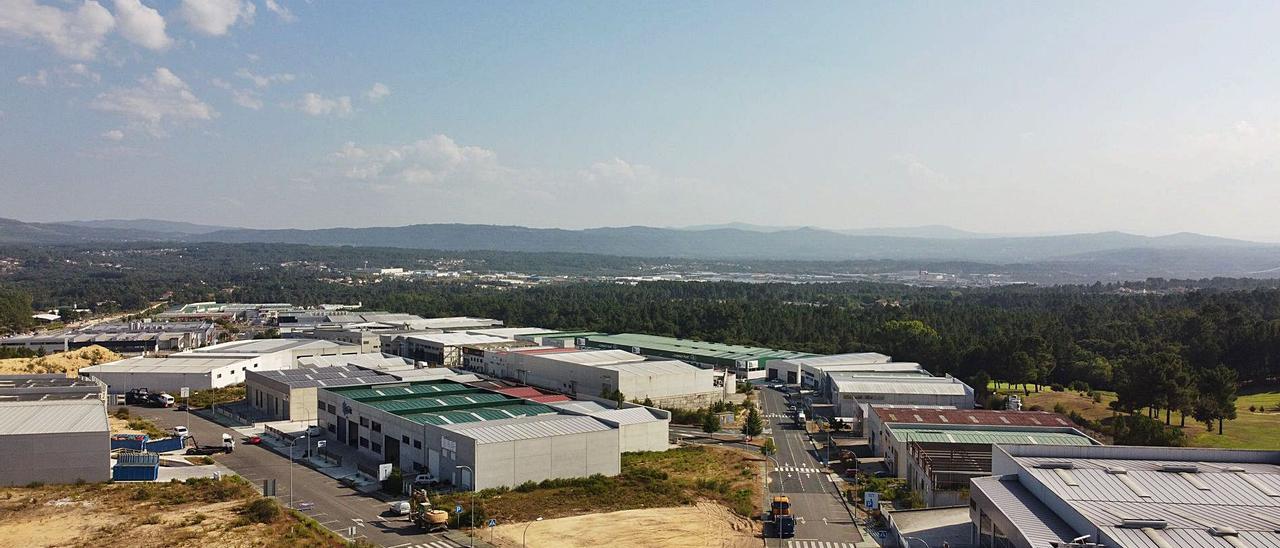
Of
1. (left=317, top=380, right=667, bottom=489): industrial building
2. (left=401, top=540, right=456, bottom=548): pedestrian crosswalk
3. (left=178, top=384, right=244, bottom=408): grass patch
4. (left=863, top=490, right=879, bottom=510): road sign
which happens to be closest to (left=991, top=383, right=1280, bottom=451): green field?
(left=863, top=490, right=879, bottom=510): road sign

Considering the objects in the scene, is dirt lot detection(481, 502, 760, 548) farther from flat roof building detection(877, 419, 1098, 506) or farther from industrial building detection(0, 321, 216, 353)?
industrial building detection(0, 321, 216, 353)

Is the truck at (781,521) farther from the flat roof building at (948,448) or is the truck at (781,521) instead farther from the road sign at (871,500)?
the flat roof building at (948,448)

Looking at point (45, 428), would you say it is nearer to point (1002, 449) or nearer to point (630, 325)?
point (1002, 449)

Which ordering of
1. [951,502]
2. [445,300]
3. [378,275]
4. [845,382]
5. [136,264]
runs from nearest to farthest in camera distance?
[951,502]
[845,382]
[445,300]
[378,275]
[136,264]

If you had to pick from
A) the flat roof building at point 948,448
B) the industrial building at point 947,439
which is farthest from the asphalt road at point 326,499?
the industrial building at point 947,439

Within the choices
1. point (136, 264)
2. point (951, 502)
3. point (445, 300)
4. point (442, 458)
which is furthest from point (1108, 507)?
point (136, 264)

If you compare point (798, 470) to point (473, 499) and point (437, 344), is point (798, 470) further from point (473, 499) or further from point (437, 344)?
point (437, 344)
